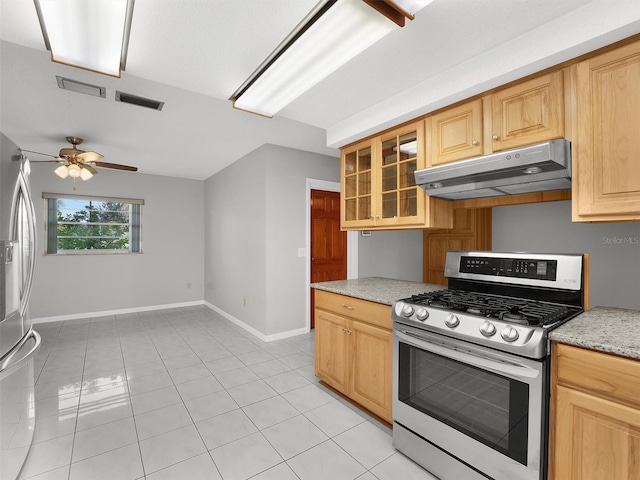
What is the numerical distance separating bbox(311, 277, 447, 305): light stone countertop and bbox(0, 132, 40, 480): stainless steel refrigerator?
195 centimetres

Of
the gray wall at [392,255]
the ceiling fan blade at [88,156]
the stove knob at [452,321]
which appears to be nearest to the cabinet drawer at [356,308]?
the stove knob at [452,321]

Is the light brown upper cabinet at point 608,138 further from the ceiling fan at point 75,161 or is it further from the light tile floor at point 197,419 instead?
the ceiling fan at point 75,161

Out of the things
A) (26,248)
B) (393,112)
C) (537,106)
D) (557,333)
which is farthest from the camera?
(393,112)

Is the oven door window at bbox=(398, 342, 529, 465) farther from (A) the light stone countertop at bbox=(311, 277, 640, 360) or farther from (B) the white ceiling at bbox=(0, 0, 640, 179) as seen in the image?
(B) the white ceiling at bbox=(0, 0, 640, 179)

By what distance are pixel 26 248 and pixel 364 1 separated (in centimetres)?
231

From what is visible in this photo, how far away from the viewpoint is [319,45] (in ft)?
5.67

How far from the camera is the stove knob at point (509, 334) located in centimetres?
139

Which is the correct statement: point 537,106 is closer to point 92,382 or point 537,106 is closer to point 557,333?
point 557,333

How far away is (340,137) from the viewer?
2953 millimetres

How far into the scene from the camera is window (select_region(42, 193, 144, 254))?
5168mm

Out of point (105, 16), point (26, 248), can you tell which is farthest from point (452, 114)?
point (26, 248)

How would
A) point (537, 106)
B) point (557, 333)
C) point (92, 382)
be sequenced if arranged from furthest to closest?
1. point (92, 382)
2. point (537, 106)
3. point (557, 333)

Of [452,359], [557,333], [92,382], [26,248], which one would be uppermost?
[26,248]

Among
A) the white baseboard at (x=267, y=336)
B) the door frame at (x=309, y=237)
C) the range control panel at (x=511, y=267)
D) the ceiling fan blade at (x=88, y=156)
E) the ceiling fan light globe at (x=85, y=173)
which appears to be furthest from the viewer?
the door frame at (x=309, y=237)
